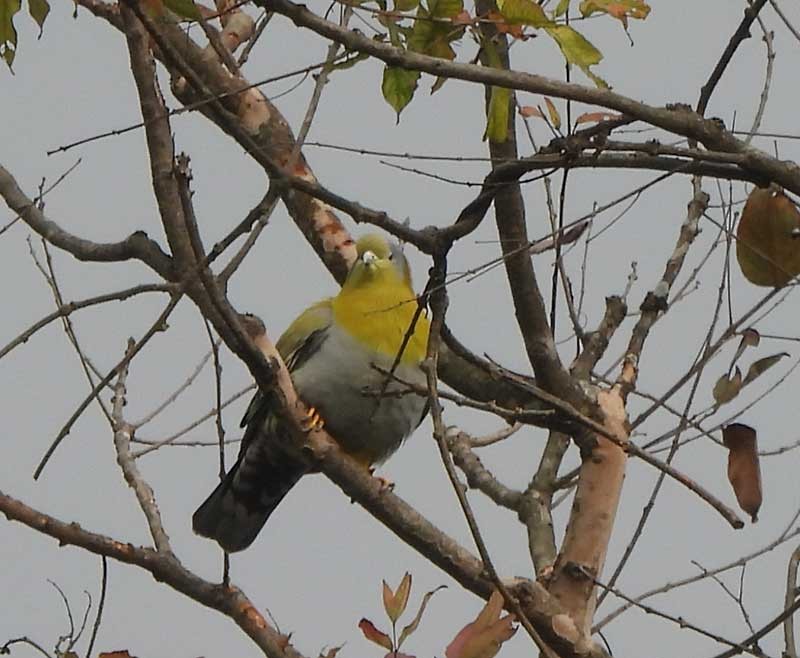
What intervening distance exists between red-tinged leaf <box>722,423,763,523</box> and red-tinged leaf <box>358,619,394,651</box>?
2.16 ft

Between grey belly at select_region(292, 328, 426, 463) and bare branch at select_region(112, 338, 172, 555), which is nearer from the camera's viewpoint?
bare branch at select_region(112, 338, 172, 555)

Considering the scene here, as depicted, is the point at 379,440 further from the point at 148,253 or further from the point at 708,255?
the point at 148,253

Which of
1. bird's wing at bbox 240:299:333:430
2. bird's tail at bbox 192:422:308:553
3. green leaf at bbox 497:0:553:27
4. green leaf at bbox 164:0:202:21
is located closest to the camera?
green leaf at bbox 164:0:202:21

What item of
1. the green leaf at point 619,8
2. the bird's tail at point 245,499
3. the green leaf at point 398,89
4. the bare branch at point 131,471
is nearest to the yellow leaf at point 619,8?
the green leaf at point 619,8

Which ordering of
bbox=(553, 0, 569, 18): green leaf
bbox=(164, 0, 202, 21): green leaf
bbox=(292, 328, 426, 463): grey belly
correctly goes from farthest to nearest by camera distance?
bbox=(292, 328, 426, 463): grey belly
bbox=(553, 0, 569, 18): green leaf
bbox=(164, 0, 202, 21): green leaf

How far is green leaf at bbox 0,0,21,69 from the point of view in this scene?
238cm

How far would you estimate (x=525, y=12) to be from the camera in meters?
2.36

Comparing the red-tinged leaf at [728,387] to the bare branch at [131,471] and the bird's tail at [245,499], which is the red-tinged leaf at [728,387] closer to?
the bare branch at [131,471]

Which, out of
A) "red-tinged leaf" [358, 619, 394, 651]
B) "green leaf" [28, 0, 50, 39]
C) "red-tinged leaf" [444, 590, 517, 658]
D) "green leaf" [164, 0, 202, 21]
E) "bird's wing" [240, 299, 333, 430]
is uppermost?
"bird's wing" [240, 299, 333, 430]

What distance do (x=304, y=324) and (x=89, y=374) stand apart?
1.37 metres

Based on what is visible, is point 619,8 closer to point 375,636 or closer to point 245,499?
point 375,636

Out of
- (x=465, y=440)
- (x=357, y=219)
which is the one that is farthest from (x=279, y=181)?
(x=465, y=440)

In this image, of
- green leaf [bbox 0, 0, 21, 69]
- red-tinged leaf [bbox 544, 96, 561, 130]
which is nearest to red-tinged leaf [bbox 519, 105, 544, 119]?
red-tinged leaf [bbox 544, 96, 561, 130]

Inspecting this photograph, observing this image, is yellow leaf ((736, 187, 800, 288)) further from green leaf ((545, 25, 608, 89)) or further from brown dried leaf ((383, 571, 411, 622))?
brown dried leaf ((383, 571, 411, 622))
